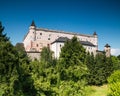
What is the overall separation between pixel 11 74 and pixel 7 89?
1.16 meters

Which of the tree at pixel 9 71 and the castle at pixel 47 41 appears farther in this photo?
the castle at pixel 47 41

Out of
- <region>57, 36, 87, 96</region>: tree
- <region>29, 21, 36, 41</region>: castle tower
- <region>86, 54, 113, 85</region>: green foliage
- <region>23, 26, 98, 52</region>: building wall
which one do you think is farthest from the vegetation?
<region>29, 21, 36, 41</region>: castle tower

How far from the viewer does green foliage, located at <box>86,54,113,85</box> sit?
171 ft

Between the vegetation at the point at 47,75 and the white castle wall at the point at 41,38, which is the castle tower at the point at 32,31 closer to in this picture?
the white castle wall at the point at 41,38

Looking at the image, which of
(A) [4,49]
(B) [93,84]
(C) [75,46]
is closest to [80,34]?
(B) [93,84]

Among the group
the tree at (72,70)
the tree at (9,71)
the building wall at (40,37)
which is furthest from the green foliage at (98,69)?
the building wall at (40,37)

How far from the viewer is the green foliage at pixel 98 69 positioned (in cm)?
5212

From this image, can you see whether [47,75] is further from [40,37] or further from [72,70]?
[40,37]

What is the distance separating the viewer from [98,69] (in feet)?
180

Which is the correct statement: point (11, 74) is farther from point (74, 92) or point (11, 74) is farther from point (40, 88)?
point (74, 92)

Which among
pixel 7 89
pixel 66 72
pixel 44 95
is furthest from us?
pixel 66 72

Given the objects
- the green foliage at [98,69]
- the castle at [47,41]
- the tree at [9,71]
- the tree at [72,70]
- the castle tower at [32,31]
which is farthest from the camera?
the castle tower at [32,31]

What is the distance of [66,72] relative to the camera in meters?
22.7

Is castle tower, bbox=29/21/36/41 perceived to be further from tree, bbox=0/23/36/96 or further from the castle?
tree, bbox=0/23/36/96
